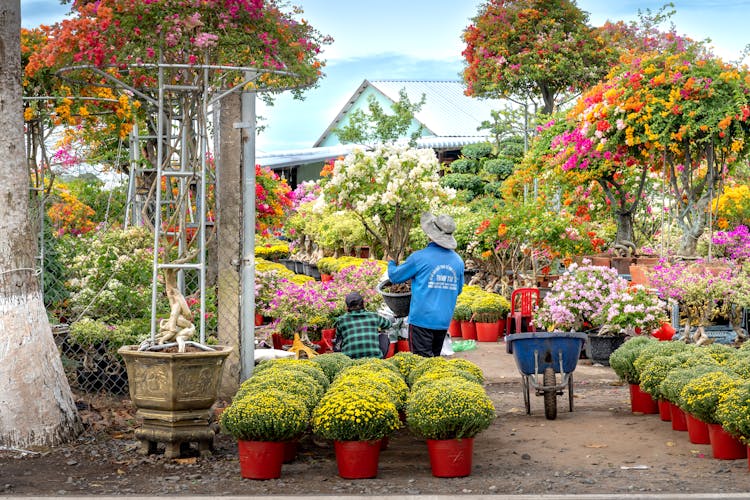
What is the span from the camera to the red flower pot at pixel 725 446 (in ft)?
20.7

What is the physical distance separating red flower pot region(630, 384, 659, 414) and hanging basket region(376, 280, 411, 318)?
2.93 metres

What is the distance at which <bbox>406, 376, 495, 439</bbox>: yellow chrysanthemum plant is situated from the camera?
5.95 metres

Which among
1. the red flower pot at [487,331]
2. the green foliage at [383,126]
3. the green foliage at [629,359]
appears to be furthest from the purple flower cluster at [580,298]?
the green foliage at [383,126]

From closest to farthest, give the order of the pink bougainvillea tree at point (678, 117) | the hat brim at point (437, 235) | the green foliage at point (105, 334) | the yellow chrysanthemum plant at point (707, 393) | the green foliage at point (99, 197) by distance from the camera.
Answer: the yellow chrysanthemum plant at point (707, 393) → the green foliage at point (105, 334) → the hat brim at point (437, 235) → the pink bougainvillea tree at point (678, 117) → the green foliage at point (99, 197)

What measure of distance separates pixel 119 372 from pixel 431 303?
2.82 metres

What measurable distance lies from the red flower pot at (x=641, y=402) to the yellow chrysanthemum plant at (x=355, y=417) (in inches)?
116

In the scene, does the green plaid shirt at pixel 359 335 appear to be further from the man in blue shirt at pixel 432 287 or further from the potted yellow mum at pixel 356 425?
the potted yellow mum at pixel 356 425

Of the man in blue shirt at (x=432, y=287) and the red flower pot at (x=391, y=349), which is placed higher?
the man in blue shirt at (x=432, y=287)

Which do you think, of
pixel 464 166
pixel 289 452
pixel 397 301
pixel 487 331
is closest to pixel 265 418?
pixel 289 452

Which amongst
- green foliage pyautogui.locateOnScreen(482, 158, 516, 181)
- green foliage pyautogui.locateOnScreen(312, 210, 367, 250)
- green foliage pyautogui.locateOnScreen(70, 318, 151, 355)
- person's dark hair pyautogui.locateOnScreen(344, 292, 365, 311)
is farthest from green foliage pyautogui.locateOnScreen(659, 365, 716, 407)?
green foliage pyautogui.locateOnScreen(482, 158, 516, 181)

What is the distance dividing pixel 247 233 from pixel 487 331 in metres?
5.78

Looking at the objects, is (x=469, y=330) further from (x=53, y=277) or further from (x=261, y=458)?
(x=261, y=458)

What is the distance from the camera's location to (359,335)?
894 cm

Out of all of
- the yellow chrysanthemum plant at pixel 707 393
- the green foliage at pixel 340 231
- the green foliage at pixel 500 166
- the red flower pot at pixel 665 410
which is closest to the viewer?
the yellow chrysanthemum plant at pixel 707 393
